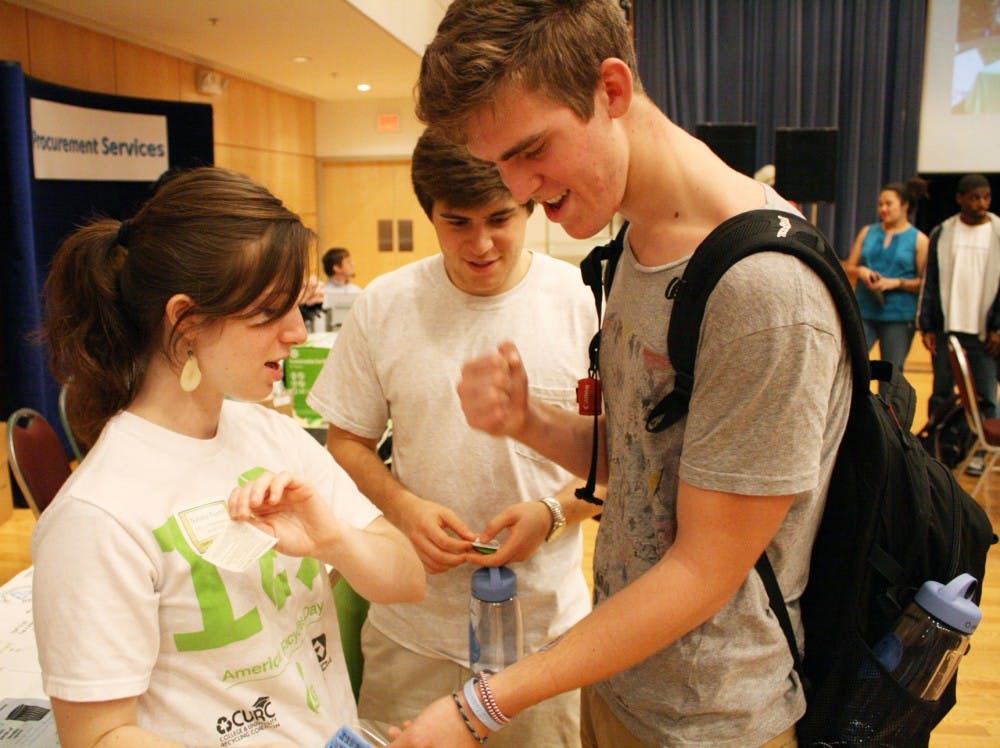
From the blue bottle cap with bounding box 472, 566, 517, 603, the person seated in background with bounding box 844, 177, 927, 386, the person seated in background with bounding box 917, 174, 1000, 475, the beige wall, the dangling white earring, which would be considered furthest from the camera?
the person seated in background with bounding box 844, 177, 927, 386

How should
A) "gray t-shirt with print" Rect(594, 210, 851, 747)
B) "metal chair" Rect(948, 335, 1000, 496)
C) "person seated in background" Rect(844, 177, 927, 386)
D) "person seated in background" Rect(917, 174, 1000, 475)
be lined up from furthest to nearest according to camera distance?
"person seated in background" Rect(844, 177, 927, 386) < "person seated in background" Rect(917, 174, 1000, 475) < "metal chair" Rect(948, 335, 1000, 496) < "gray t-shirt with print" Rect(594, 210, 851, 747)

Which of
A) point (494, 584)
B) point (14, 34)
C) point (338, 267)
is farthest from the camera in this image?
point (338, 267)

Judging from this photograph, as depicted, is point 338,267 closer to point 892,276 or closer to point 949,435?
point 892,276

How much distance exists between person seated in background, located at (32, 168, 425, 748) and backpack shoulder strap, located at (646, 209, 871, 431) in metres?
0.53

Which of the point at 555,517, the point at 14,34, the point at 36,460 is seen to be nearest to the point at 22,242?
the point at 14,34

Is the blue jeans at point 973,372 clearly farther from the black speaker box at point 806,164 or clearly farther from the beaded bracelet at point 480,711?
the beaded bracelet at point 480,711

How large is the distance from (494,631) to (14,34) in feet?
18.0

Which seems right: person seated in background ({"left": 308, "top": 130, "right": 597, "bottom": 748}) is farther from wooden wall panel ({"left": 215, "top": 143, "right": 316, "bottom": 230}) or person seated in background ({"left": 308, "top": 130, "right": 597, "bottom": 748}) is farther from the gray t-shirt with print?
wooden wall panel ({"left": 215, "top": 143, "right": 316, "bottom": 230})

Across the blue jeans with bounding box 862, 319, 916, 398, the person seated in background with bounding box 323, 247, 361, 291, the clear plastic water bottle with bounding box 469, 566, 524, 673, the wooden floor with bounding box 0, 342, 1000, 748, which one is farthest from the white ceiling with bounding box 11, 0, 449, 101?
the clear plastic water bottle with bounding box 469, 566, 524, 673

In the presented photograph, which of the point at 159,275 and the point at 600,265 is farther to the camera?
the point at 600,265

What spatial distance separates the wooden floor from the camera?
2857mm

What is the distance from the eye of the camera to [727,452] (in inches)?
36.0

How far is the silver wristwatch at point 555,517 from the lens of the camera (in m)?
1.52

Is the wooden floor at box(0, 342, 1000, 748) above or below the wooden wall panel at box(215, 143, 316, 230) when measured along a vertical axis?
below
